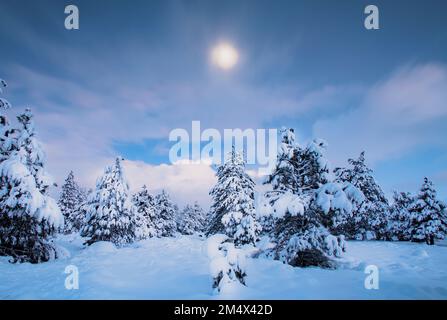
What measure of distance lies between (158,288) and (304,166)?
7.56 metres

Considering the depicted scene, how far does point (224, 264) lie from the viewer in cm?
611

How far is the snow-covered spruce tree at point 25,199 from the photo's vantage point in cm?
1158

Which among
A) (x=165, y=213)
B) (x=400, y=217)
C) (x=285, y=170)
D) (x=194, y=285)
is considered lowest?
(x=165, y=213)

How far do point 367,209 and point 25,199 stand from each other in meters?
28.9

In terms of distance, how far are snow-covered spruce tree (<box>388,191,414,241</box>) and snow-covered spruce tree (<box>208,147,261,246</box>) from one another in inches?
543

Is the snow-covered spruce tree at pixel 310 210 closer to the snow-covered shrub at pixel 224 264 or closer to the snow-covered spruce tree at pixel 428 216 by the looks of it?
the snow-covered shrub at pixel 224 264

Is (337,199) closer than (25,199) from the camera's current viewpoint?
Yes

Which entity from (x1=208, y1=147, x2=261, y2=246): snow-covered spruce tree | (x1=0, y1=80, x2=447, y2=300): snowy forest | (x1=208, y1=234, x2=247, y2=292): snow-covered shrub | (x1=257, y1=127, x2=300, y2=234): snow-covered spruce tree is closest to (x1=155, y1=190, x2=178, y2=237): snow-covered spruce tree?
(x1=208, y1=147, x2=261, y2=246): snow-covered spruce tree

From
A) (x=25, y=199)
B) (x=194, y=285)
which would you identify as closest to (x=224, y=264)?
(x=194, y=285)

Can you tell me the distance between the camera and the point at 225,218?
22.6 meters

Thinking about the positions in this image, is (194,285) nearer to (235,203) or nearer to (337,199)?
(337,199)

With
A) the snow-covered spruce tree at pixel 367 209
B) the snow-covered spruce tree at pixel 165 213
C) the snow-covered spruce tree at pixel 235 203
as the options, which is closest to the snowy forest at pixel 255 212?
the snow-covered spruce tree at pixel 235 203
